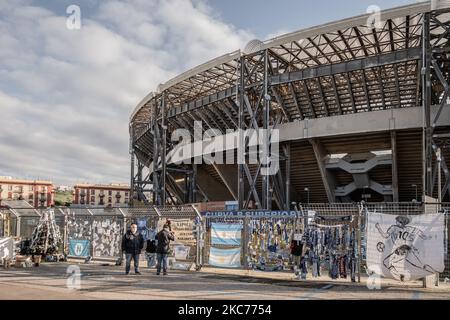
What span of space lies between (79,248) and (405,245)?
39.9ft

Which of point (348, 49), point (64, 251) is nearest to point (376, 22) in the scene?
point (348, 49)

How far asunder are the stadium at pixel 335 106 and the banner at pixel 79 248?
42.5 feet

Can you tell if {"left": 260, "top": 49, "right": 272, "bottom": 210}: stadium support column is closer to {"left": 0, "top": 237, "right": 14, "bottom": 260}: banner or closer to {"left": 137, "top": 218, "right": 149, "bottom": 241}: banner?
{"left": 137, "top": 218, "right": 149, "bottom": 241}: banner

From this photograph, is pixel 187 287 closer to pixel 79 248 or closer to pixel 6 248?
pixel 6 248

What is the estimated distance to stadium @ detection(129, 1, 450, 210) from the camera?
24250mm

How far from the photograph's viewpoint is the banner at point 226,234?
1491 centimetres

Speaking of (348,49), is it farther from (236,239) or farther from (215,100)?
(236,239)

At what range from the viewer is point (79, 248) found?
18156 millimetres

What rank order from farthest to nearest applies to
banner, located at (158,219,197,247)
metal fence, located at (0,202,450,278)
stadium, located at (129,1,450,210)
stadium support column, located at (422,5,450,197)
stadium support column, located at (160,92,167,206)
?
1. stadium support column, located at (160,92,167,206)
2. stadium, located at (129,1,450,210)
3. stadium support column, located at (422,5,450,197)
4. banner, located at (158,219,197,247)
5. metal fence, located at (0,202,450,278)

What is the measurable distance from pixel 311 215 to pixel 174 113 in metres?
26.3

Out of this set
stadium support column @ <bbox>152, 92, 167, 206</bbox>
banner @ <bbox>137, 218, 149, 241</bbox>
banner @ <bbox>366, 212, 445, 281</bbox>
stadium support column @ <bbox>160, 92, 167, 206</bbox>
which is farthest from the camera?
stadium support column @ <bbox>152, 92, 167, 206</bbox>

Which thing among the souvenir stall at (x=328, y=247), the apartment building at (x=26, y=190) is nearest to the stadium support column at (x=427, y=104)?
the souvenir stall at (x=328, y=247)

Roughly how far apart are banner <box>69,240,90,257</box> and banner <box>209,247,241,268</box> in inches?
213

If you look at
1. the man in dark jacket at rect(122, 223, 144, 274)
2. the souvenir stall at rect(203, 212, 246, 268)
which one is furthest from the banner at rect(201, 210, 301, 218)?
the man in dark jacket at rect(122, 223, 144, 274)
